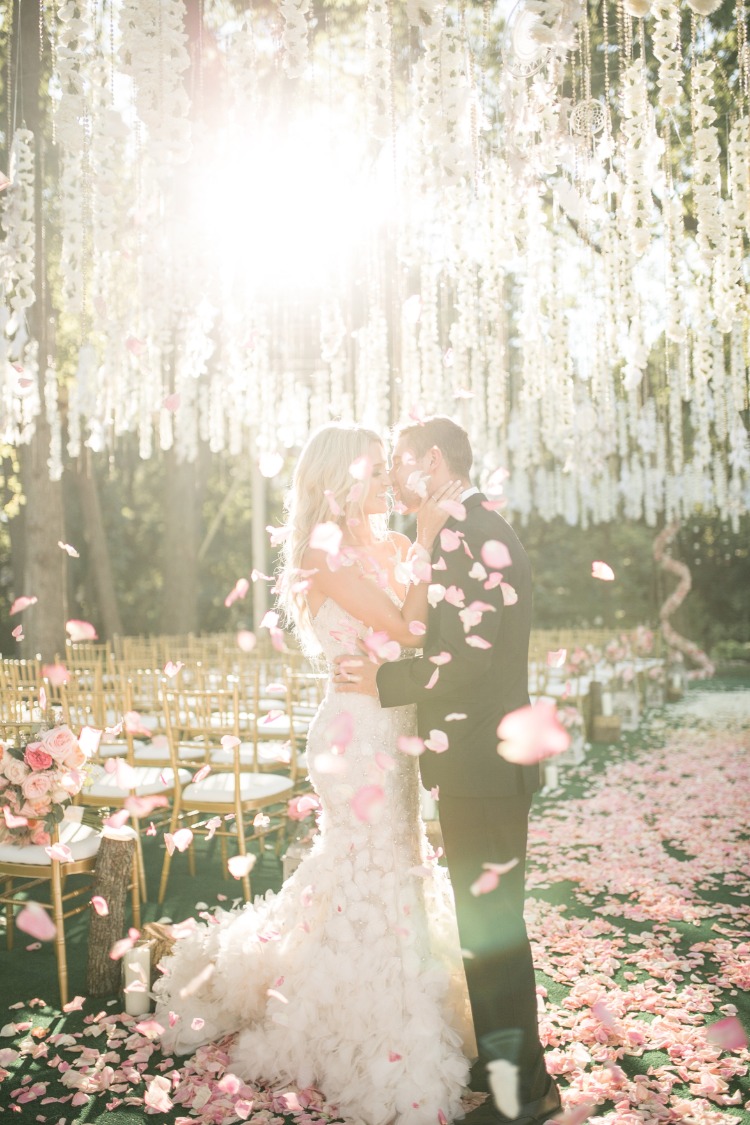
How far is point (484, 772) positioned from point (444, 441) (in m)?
0.85

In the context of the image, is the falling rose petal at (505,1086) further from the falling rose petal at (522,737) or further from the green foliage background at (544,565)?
the green foliage background at (544,565)

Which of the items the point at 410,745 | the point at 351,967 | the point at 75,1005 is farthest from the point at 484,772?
the point at 75,1005

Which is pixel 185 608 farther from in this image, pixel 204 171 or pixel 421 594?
pixel 421 594

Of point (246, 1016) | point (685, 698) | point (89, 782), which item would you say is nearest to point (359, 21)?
point (89, 782)

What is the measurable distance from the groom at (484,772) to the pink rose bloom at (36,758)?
4.27ft

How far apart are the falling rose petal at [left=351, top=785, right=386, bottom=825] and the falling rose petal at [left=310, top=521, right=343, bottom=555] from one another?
2.20 feet

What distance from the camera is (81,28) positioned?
4.11 meters

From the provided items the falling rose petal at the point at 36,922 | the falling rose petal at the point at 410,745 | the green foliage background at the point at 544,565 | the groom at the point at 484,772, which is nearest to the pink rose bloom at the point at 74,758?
the falling rose petal at the point at 36,922

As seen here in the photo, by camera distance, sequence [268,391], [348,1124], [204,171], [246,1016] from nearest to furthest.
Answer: [348,1124] < [246,1016] < [204,171] < [268,391]

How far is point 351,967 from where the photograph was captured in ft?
8.04

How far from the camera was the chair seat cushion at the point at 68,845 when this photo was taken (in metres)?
3.12

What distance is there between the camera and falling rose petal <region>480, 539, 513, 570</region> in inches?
87.7

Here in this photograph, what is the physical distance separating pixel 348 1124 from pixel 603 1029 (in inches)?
34.8

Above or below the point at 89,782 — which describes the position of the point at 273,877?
below
